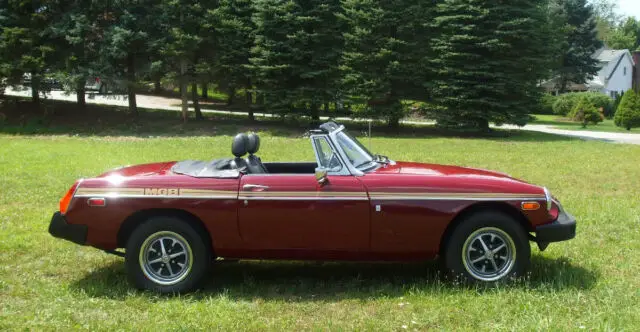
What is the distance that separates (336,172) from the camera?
5105 millimetres

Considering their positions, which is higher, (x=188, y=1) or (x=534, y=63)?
(x=188, y=1)

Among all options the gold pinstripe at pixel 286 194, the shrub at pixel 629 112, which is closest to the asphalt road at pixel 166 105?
the shrub at pixel 629 112

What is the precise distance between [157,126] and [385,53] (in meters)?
11.9

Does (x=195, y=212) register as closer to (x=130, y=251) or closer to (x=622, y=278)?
(x=130, y=251)

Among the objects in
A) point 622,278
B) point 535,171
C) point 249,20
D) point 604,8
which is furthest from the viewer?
point 604,8

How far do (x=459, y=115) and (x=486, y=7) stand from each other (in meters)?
5.27

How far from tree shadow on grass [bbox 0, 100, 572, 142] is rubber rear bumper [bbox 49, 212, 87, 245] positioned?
66.2 feet

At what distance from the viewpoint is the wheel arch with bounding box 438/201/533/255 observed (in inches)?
199

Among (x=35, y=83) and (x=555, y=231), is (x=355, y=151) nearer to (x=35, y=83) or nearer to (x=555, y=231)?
(x=555, y=231)

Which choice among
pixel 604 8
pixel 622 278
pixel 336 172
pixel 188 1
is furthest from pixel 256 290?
pixel 604 8

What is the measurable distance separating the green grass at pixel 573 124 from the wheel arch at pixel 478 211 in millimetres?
29288

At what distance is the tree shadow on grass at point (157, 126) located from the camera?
26122mm

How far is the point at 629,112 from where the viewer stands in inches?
1257

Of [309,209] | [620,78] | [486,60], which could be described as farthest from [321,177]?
[620,78]
